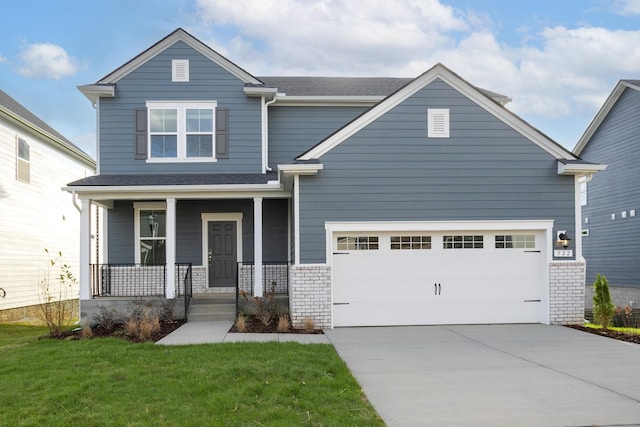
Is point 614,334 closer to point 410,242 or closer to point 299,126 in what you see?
point 410,242

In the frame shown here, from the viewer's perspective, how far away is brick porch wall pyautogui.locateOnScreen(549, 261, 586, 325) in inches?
477

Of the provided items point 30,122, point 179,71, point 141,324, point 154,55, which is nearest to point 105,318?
point 141,324

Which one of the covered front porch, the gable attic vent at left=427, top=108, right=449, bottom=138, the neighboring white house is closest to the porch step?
the covered front porch

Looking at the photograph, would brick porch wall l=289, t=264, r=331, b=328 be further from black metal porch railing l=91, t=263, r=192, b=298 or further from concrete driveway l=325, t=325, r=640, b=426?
black metal porch railing l=91, t=263, r=192, b=298

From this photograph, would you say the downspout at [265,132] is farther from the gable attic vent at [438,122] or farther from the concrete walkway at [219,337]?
the concrete walkway at [219,337]

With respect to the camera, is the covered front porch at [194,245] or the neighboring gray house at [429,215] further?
the covered front porch at [194,245]

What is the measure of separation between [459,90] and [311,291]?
17.4 feet

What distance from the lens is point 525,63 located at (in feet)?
62.9

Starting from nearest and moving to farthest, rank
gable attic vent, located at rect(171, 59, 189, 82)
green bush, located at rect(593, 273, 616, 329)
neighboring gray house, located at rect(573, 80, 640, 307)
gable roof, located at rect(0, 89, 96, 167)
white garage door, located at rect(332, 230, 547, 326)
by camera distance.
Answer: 1. green bush, located at rect(593, 273, 616, 329)
2. white garage door, located at rect(332, 230, 547, 326)
3. gable attic vent, located at rect(171, 59, 189, 82)
4. gable roof, located at rect(0, 89, 96, 167)
5. neighboring gray house, located at rect(573, 80, 640, 307)

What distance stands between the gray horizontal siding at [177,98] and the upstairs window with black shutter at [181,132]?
6.4 inches

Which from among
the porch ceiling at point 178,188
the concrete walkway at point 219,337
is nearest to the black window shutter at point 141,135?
the porch ceiling at point 178,188

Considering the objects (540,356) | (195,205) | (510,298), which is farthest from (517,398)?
(195,205)

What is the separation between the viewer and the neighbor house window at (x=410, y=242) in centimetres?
1220

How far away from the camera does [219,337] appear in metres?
10.5
